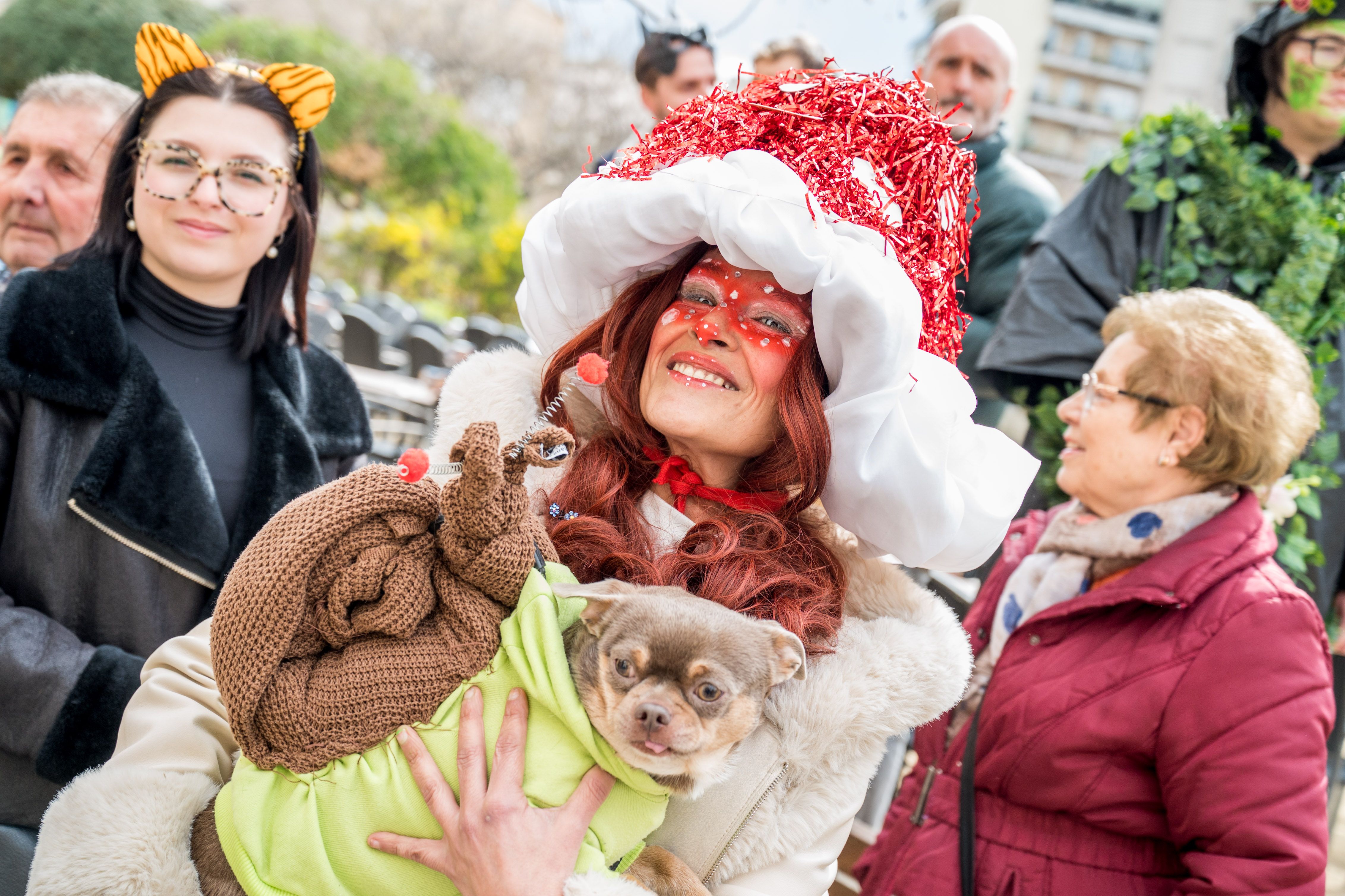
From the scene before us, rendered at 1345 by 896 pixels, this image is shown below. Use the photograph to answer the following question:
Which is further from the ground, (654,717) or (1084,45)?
(1084,45)

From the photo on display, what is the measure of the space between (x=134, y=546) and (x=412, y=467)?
920 mm

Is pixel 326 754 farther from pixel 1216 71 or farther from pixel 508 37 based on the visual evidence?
pixel 1216 71

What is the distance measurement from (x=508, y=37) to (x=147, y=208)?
27758mm

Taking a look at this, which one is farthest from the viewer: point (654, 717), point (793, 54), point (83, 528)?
point (793, 54)

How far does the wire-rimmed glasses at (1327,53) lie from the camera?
2775mm

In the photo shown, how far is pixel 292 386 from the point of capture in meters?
2.20

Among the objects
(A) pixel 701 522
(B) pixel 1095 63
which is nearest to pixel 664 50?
(A) pixel 701 522

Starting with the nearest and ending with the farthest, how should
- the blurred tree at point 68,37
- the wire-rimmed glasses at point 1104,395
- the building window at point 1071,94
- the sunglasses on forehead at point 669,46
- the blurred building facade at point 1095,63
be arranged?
1. the wire-rimmed glasses at point 1104,395
2. the sunglasses on forehead at point 669,46
3. the blurred tree at point 68,37
4. the blurred building facade at point 1095,63
5. the building window at point 1071,94

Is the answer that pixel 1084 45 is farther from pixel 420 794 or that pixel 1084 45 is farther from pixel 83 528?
pixel 420 794

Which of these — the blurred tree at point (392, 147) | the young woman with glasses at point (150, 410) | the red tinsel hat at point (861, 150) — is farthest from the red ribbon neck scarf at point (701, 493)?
the blurred tree at point (392, 147)

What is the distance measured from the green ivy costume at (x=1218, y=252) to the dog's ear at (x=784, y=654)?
70.4 inches

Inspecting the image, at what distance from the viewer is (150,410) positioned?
73.9 inches

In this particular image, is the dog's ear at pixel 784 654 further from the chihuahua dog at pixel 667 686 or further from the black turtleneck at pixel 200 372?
the black turtleneck at pixel 200 372

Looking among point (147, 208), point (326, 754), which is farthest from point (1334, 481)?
point (147, 208)
